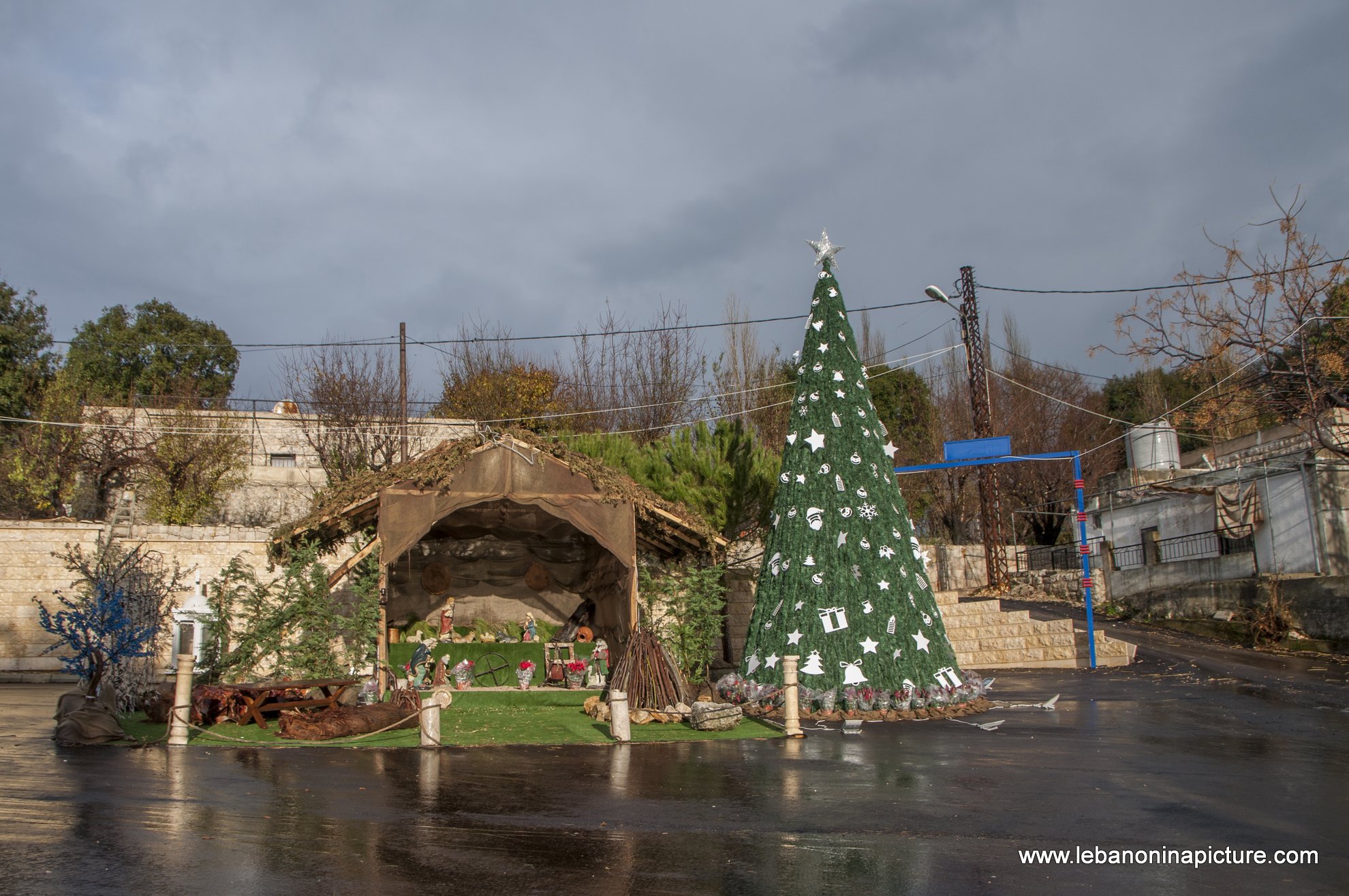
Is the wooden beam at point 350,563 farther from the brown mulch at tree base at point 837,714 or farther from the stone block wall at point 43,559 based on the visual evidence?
the stone block wall at point 43,559

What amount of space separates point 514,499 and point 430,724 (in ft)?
17.0

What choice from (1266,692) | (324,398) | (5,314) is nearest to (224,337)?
(5,314)

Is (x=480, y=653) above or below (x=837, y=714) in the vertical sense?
above

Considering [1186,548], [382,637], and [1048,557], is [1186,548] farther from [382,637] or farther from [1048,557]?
[382,637]

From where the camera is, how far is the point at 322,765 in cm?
899

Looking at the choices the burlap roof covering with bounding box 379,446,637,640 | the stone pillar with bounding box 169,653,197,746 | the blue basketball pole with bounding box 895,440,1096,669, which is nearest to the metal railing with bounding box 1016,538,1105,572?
the blue basketball pole with bounding box 895,440,1096,669

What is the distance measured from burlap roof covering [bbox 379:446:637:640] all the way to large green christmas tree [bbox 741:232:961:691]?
2650 mm

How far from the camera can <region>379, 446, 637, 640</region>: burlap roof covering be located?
14367mm

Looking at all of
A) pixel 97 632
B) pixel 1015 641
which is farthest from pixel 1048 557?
pixel 97 632

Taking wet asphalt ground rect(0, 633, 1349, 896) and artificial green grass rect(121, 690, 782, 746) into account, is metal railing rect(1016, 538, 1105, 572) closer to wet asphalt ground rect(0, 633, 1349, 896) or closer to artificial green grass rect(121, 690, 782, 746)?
wet asphalt ground rect(0, 633, 1349, 896)

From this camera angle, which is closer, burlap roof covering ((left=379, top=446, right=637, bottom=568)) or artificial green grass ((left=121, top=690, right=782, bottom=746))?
artificial green grass ((left=121, top=690, right=782, bottom=746))

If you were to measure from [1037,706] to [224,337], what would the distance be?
125ft

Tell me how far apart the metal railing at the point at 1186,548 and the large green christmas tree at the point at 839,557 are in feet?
47.4

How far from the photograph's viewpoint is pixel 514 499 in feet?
48.9
